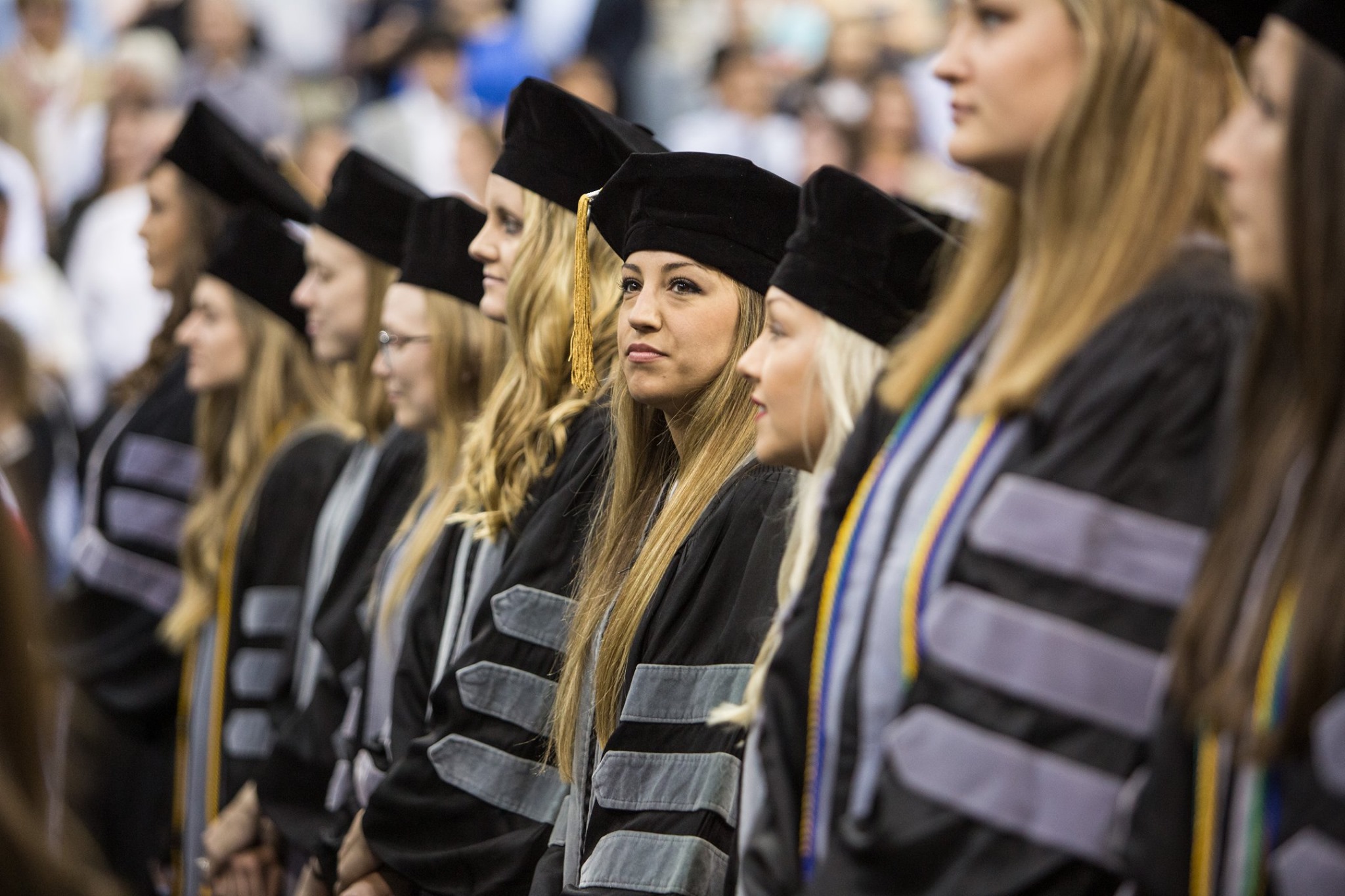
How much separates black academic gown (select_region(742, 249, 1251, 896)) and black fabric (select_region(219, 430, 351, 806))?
3369 mm

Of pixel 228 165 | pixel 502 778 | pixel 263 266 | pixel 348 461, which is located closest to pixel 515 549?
pixel 502 778

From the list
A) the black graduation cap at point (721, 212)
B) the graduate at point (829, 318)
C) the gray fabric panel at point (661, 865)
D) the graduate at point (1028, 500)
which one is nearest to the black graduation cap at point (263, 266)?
the black graduation cap at point (721, 212)

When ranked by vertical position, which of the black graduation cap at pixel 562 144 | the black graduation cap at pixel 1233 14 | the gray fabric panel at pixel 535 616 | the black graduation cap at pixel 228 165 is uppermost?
the black graduation cap at pixel 1233 14

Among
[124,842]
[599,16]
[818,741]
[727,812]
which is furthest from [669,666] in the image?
[599,16]

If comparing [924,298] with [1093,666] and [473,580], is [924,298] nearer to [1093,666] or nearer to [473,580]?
[1093,666]

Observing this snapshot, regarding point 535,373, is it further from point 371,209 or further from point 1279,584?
point 1279,584

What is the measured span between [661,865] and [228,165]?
3.56 m

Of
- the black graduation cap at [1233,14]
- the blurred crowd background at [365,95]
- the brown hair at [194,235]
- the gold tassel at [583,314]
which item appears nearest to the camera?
the black graduation cap at [1233,14]

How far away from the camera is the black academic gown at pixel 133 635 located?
18.3 ft

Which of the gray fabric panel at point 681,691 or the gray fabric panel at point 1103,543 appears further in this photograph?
the gray fabric panel at point 681,691

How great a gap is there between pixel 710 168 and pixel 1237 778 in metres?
1.78

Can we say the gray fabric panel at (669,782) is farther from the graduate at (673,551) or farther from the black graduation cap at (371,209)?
the black graduation cap at (371,209)

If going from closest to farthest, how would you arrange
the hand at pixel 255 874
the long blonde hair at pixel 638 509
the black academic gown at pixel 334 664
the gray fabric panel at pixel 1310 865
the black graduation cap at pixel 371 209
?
the gray fabric panel at pixel 1310 865, the long blonde hair at pixel 638 509, the black academic gown at pixel 334 664, the hand at pixel 255 874, the black graduation cap at pixel 371 209

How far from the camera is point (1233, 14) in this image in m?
2.07
